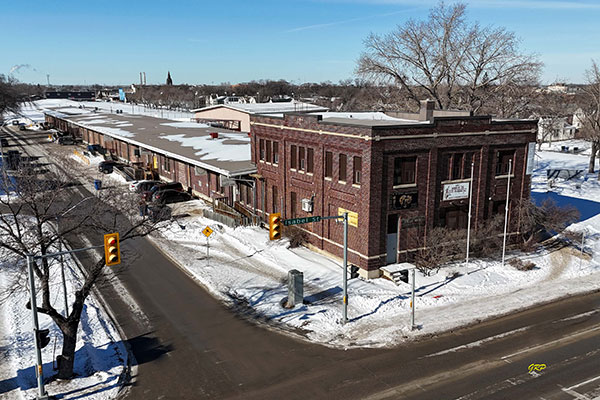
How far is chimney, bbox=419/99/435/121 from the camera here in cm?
3347

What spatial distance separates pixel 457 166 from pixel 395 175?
4.25m

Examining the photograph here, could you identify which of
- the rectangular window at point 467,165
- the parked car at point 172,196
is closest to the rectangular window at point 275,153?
the rectangular window at point 467,165

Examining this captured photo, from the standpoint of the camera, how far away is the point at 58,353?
19.0 metres

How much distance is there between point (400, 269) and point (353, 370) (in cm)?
947

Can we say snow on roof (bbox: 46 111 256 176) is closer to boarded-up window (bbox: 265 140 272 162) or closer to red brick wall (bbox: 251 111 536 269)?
boarded-up window (bbox: 265 140 272 162)

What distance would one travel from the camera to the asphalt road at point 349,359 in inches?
648

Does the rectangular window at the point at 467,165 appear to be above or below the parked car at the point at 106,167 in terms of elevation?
above

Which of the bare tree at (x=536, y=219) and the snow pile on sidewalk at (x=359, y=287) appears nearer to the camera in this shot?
the snow pile on sidewalk at (x=359, y=287)

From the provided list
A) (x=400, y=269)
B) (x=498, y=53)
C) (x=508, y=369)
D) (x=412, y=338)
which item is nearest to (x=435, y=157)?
(x=400, y=269)

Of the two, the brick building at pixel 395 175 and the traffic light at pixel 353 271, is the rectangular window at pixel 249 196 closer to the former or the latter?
the brick building at pixel 395 175

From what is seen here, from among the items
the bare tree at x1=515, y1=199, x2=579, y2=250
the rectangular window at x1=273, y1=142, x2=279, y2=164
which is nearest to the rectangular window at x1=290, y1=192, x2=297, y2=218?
the rectangular window at x1=273, y1=142, x2=279, y2=164

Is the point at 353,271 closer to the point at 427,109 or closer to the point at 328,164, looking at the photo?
the point at 328,164

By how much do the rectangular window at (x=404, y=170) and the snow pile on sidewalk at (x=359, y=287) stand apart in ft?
17.0

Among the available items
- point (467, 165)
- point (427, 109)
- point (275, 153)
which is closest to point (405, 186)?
point (467, 165)
